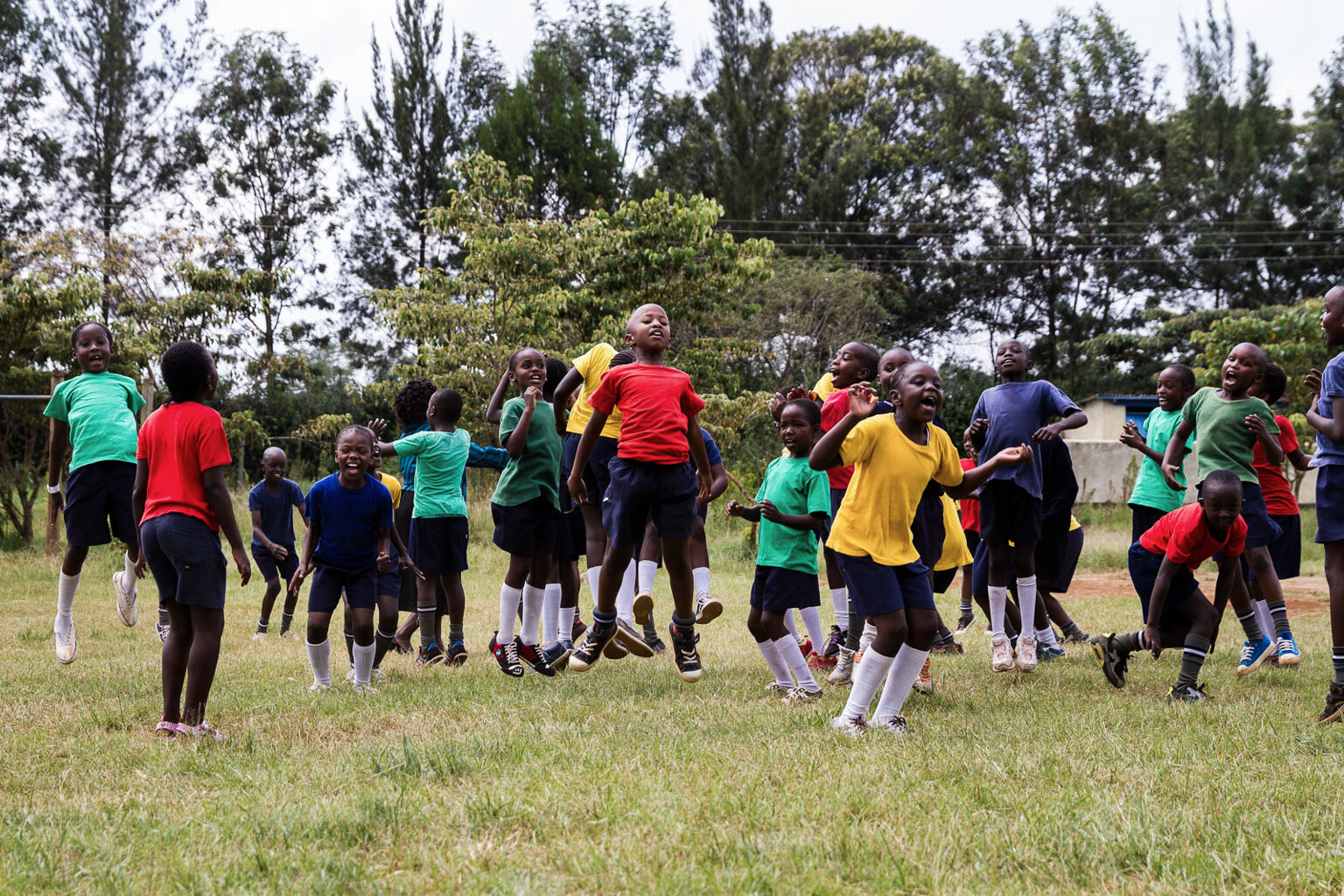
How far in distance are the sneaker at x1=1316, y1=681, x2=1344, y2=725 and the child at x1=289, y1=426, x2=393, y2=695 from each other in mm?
4712

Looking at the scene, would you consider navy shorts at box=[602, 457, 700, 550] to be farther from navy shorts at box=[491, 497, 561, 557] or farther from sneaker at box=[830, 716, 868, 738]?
sneaker at box=[830, 716, 868, 738]

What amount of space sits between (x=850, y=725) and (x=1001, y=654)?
2.12m

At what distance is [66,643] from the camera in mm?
6773

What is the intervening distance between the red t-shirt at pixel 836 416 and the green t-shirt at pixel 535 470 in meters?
1.67

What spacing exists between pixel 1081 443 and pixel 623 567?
22.6m

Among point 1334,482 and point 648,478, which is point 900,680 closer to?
point 648,478

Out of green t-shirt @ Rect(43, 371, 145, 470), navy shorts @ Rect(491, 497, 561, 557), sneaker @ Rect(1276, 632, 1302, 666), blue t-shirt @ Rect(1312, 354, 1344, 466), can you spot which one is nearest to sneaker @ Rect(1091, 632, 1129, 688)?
blue t-shirt @ Rect(1312, 354, 1344, 466)

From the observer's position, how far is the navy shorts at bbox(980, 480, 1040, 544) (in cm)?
674

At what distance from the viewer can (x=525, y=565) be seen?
22.4 ft

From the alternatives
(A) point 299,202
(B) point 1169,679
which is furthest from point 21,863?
(A) point 299,202

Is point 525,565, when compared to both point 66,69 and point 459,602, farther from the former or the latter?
point 66,69

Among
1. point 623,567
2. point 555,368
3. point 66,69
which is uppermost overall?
point 66,69

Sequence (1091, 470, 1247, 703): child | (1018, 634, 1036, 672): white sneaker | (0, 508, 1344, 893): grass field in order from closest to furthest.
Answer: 1. (0, 508, 1344, 893): grass field
2. (1091, 470, 1247, 703): child
3. (1018, 634, 1036, 672): white sneaker

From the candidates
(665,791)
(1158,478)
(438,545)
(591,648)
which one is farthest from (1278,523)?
(665,791)
